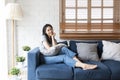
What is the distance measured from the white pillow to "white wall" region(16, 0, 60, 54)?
3.74 feet

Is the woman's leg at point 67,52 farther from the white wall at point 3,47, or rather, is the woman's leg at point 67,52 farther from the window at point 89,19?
the white wall at point 3,47

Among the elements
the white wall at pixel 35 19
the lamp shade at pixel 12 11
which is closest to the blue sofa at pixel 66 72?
the lamp shade at pixel 12 11

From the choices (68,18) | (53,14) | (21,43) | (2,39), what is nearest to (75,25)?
(68,18)

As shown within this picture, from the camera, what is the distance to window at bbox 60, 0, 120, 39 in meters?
5.15

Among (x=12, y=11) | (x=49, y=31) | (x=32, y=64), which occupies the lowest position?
(x=32, y=64)

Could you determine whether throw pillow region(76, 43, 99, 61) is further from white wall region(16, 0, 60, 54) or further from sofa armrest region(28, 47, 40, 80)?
sofa armrest region(28, 47, 40, 80)

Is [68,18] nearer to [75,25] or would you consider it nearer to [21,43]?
[75,25]

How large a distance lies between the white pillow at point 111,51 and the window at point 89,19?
0.49m

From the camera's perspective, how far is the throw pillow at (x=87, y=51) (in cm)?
449

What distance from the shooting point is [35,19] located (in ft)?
17.1

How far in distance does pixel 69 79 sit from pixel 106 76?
0.60m

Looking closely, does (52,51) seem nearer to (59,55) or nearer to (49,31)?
(59,55)

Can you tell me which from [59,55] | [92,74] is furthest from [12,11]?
[92,74]

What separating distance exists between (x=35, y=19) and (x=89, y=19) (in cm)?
118
